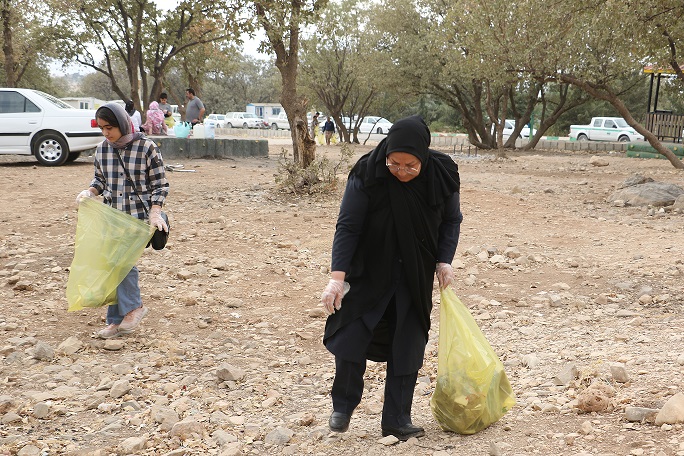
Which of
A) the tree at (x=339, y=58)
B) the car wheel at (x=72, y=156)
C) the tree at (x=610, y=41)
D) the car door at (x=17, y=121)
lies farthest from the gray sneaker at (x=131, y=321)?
the tree at (x=339, y=58)

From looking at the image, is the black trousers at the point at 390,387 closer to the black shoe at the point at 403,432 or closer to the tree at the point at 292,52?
the black shoe at the point at 403,432

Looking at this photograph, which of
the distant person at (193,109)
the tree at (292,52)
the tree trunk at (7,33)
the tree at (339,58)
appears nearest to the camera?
the tree at (292,52)

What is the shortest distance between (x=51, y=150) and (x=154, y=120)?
307 centimetres

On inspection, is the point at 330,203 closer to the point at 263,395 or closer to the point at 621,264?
the point at 621,264

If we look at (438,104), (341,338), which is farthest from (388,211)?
(438,104)

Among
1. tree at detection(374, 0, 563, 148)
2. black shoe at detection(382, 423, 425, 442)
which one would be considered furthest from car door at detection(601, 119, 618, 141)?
black shoe at detection(382, 423, 425, 442)

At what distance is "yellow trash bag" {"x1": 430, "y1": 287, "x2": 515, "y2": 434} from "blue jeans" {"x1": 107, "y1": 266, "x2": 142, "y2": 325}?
248cm

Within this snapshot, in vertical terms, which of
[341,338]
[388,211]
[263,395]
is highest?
[388,211]

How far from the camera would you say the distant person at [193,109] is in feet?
56.7

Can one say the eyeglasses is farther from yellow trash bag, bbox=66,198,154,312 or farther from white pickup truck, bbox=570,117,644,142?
white pickup truck, bbox=570,117,644,142

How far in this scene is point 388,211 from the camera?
317 cm

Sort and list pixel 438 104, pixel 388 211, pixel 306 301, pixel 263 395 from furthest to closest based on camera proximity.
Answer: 1. pixel 438 104
2. pixel 306 301
3. pixel 263 395
4. pixel 388 211

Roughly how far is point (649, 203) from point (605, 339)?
6.87 m

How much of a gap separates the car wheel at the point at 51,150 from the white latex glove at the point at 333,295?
42.6 ft
